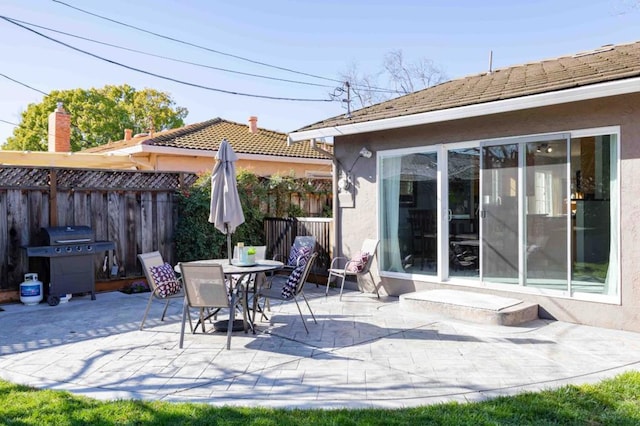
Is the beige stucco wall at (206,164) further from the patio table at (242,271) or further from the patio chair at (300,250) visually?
the patio table at (242,271)

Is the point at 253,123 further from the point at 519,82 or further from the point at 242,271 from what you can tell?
the point at 242,271

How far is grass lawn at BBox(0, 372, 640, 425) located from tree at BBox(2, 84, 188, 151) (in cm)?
2973

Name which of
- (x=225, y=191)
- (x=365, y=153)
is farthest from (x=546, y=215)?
(x=225, y=191)

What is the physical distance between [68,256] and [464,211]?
639 centimetres

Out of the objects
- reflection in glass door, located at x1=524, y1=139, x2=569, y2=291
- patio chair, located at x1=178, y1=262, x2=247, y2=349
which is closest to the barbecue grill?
patio chair, located at x1=178, y1=262, x2=247, y2=349

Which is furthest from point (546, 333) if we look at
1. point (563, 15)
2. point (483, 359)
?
point (563, 15)

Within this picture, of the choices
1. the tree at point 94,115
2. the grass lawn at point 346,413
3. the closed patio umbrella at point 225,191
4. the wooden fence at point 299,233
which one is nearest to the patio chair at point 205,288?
the closed patio umbrella at point 225,191

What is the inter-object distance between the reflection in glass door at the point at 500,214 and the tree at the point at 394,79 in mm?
21527

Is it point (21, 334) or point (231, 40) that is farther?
point (231, 40)

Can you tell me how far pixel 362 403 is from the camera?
12.1ft

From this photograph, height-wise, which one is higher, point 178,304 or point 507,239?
point 507,239

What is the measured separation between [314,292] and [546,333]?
4.14m

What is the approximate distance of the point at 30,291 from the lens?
771 centimetres

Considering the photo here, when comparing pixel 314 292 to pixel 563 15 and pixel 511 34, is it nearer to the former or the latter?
pixel 563 15
